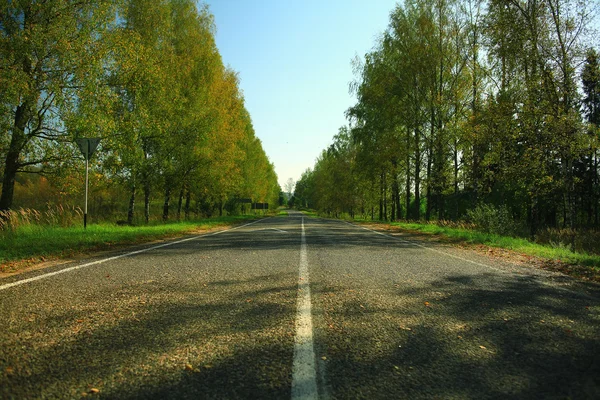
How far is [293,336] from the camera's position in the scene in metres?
3.12

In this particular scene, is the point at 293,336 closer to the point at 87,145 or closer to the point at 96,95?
the point at 87,145

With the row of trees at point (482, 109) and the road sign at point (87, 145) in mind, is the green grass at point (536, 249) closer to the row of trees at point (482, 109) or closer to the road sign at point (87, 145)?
the row of trees at point (482, 109)

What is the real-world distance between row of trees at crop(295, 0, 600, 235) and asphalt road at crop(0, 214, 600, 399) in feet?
27.9

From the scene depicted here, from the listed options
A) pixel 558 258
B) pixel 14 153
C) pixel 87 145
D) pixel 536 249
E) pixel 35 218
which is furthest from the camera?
pixel 14 153

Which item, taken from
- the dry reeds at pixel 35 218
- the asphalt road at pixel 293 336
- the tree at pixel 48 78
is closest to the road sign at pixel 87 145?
the tree at pixel 48 78

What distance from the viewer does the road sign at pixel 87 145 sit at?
39.8ft

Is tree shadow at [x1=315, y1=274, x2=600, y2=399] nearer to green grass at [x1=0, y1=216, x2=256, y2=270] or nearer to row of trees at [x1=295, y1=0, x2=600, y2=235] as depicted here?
green grass at [x1=0, y1=216, x2=256, y2=270]

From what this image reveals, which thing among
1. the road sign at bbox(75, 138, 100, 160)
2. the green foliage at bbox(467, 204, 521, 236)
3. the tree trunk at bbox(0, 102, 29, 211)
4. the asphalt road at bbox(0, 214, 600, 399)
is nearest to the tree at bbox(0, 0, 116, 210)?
the tree trunk at bbox(0, 102, 29, 211)

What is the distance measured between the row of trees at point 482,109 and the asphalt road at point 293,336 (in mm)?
8491

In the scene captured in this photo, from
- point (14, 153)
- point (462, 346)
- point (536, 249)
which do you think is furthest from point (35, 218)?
point (536, 249)

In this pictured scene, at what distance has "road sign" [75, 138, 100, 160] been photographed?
1212 centimetres

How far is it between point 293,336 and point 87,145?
11757mm

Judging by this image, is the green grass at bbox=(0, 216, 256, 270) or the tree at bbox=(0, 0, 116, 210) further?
the tree at bbox=(0, 0, 116, 210)

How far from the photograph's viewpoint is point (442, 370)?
101 inches
